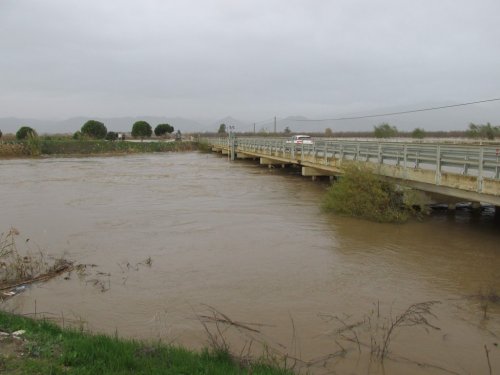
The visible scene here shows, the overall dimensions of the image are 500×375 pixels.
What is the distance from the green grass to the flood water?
109 cm

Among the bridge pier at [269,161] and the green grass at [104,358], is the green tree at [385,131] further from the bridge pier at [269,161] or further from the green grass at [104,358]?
the green grass at [104,358]

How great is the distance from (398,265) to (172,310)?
16.9 feet

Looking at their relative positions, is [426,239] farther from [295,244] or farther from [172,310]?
[172,310]

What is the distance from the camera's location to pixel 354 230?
13820 mm

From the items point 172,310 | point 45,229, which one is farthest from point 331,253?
point 45,229

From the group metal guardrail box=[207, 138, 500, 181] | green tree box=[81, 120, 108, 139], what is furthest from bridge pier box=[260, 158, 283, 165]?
green tree box=[81, 120, 108, 139]

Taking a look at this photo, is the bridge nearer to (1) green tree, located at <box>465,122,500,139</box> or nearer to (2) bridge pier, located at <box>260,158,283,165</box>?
(2) bridge pier, located at <box>260,158,283,165</box>

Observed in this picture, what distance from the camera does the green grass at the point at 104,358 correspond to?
4.62 m

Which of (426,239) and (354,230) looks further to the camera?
(354,230)

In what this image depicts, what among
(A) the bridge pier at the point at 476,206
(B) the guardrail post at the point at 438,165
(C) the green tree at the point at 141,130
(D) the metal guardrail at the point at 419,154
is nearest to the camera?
(D) the metal guardrail at the point at 419,154

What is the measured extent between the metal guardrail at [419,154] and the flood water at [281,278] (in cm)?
178

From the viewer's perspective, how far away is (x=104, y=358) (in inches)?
194

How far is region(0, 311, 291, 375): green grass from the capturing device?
4.62 meters

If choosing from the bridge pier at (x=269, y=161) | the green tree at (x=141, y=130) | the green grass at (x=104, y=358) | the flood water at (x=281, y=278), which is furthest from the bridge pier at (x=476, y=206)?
the green tree at (x=141, y=130)
